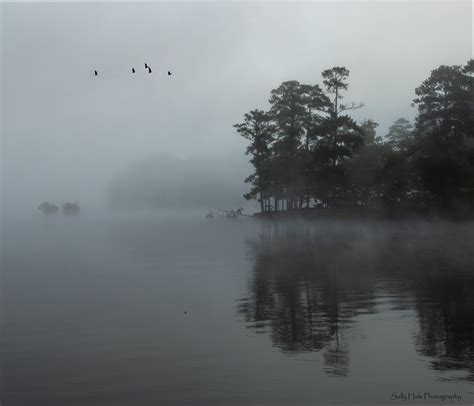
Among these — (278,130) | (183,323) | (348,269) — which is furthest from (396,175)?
(183,323)

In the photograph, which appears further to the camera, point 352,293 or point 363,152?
point 363,152

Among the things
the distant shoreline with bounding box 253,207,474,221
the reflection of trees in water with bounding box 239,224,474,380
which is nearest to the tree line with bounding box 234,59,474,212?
the distant shoreline with bounding box 253,207,474,221

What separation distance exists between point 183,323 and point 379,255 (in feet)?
67.7

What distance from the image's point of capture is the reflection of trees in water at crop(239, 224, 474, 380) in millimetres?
15109

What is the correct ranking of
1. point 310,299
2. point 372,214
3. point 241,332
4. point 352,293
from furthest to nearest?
point 372,214 < point 352,293 < point 310,299 < point 241,332

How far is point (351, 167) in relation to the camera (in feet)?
270

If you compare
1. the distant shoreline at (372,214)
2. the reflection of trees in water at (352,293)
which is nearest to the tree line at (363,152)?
the distant shoreline at (372,214)

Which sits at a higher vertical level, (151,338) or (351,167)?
(351,167)

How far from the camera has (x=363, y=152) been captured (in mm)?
83500

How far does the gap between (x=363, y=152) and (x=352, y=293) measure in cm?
6347

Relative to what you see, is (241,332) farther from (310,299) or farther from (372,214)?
(372,214)

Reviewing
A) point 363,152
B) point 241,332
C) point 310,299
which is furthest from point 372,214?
point 241,332

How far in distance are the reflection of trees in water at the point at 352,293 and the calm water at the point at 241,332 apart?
0.07 metres

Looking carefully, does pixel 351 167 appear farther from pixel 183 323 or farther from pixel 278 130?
pixel 183 323
